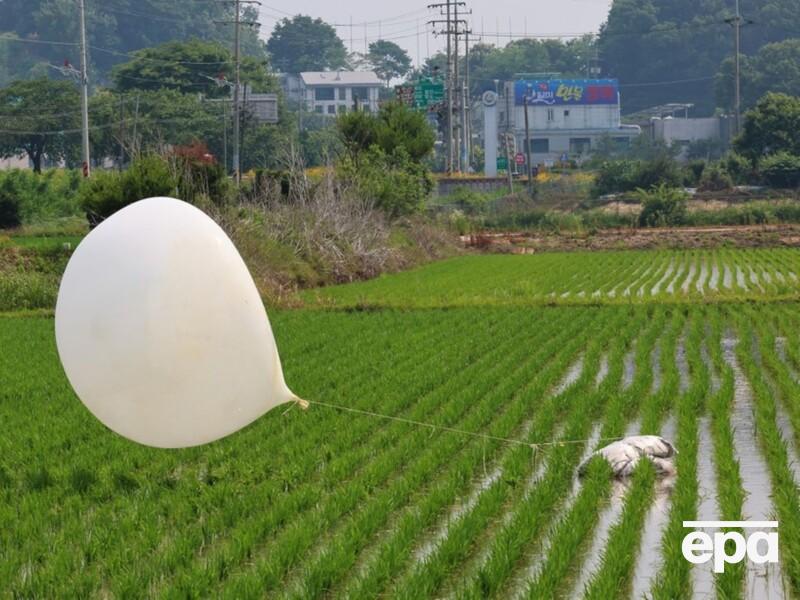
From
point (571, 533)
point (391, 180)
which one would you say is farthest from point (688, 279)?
point (571, 533)

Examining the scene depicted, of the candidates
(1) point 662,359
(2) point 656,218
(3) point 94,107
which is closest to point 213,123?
(3) point 94,107

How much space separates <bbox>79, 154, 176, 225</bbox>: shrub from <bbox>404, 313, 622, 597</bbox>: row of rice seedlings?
43.9 feet

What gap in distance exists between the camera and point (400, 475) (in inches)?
342

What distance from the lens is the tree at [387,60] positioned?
154m

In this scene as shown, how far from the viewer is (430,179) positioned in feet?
134

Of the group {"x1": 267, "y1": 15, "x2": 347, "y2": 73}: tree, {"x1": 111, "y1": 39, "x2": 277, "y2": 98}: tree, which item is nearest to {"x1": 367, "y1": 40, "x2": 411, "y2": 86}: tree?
{"x1": 267, "y1": 15, "x2": 347, "y2": 73}: tree

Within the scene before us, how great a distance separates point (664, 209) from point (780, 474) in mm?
40990

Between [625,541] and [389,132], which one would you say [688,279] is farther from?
[625,541]

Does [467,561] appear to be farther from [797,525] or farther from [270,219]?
[270,219]

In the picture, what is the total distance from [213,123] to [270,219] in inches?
1667

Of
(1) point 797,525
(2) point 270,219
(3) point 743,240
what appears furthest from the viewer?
(3) point 743,240

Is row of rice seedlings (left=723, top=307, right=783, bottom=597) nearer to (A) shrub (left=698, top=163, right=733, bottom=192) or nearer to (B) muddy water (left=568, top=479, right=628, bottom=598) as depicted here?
(B) muddy water (left=568, top=479, right=628, bottom=598)

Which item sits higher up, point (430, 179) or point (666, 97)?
point (666, 97)

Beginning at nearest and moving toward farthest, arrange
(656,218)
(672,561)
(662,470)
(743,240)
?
(672,561) → (662,470) → (743,240) → (656,218)
